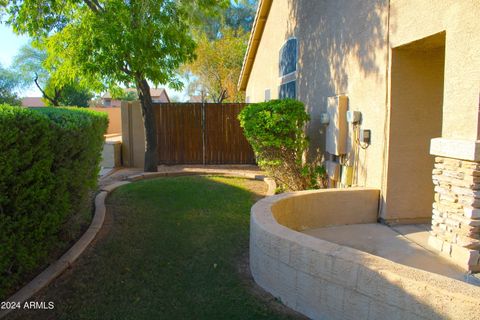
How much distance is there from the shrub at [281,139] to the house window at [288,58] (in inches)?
106

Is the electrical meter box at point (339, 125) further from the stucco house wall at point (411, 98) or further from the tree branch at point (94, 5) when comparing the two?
the tree branch at point (94, 5)

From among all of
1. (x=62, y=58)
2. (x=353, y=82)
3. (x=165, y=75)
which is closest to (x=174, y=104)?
(x=165, y=75)

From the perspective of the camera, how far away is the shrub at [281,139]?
25.6ft

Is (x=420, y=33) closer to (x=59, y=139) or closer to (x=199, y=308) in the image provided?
(x=199, y=308)

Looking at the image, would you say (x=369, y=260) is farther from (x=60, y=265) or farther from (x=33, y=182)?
(x=60, y=265)

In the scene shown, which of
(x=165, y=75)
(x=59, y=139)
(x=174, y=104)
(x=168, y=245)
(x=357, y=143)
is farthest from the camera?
(x=174, y=104)

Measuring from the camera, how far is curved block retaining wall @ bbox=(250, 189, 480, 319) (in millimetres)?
2672

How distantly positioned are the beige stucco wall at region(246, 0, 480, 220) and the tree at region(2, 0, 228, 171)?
3.06m

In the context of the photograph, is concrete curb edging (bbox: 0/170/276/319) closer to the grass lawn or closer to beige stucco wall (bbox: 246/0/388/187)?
the grass lawn

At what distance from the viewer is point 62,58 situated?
32.1 ft

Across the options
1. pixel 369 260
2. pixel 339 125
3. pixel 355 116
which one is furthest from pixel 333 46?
pixel 369 260

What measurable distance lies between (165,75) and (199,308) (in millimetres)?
7312

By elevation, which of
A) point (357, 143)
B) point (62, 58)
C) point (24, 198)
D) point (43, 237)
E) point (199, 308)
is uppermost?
point (62, 58)

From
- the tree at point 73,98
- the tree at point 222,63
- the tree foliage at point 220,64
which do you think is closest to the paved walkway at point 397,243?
the tree foliage at point 220,64
